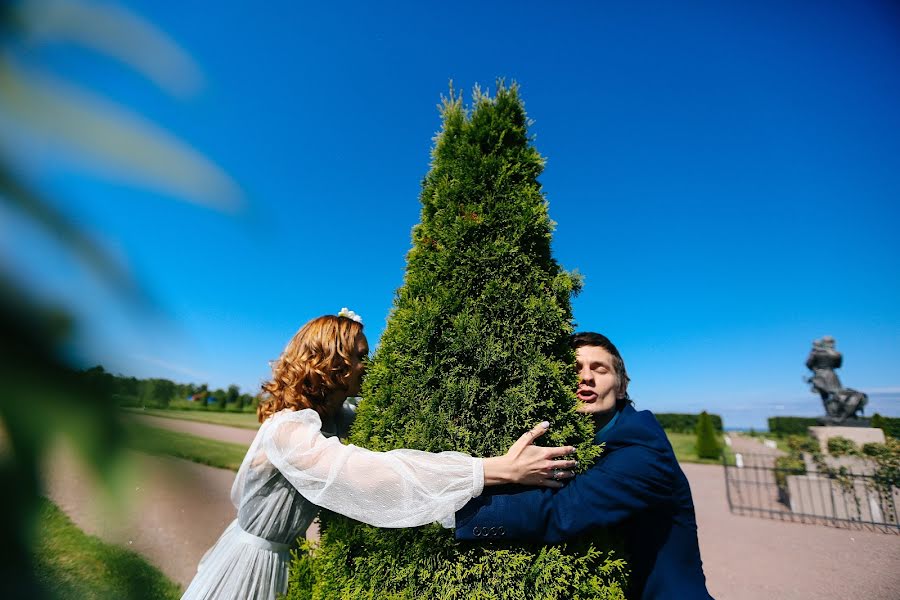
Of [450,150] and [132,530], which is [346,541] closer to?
[132,530]

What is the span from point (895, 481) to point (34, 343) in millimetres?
15973

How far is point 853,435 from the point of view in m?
14.3

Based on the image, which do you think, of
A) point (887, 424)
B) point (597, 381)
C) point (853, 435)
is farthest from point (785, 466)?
point (597, 381)

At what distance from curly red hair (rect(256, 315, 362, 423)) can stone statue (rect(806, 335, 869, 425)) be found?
18.5m

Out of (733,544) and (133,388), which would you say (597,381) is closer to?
(133,388)

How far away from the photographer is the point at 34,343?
897mm

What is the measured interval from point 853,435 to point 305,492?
18418 mm

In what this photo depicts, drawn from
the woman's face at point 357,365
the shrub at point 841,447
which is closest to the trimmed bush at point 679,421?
the shrub at point 841,447

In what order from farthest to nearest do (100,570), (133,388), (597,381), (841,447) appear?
(841,447) → (597,381) → (100,570) → (133,388)

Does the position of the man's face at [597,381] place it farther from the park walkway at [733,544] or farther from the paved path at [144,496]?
the paved path at [144,496]

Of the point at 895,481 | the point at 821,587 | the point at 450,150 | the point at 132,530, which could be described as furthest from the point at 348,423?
the point at 895,481

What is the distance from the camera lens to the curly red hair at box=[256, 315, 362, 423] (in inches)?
108

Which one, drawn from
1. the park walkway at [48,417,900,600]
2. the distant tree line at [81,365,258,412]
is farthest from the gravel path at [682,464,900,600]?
the distant tree line at [81,365,258,412]

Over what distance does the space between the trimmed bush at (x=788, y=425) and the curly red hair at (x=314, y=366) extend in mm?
43979
